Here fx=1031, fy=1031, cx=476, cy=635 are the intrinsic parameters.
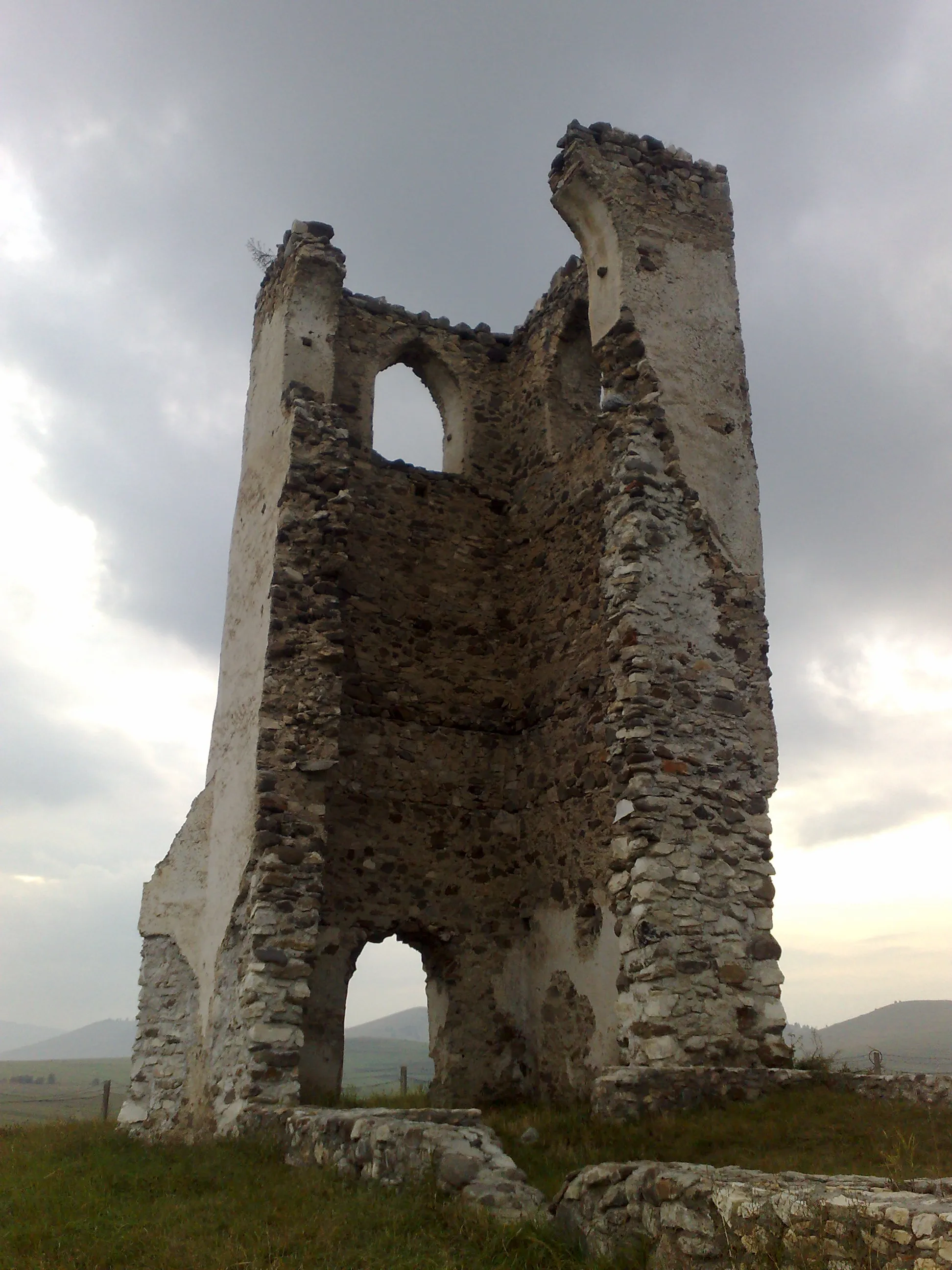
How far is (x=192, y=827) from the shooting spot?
10.6 meters

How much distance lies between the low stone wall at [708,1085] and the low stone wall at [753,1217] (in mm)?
2209

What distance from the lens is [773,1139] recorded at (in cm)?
641

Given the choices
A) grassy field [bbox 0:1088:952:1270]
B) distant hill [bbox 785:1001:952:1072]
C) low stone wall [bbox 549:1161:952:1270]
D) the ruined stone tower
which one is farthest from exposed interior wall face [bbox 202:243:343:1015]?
distant hill [bbox 785:1001:952:1072]

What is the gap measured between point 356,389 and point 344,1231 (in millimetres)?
9248

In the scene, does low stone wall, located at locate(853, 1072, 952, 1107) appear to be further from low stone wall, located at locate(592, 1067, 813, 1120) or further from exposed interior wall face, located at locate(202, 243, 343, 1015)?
exposed interior wall face, located at locate(202, 243, 343, 1015)

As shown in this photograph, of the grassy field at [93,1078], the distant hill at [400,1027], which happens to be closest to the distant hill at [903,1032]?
the grassy field at [93,1078]

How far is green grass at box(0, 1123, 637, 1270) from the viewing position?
4809 millimetres

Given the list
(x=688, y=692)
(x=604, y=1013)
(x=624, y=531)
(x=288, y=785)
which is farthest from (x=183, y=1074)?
(x=624, y=531)

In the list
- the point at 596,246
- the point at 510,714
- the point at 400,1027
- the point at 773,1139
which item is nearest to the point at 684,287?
the point at 596,246

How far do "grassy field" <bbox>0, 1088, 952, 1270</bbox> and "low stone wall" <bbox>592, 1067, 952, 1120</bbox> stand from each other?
0.19 m

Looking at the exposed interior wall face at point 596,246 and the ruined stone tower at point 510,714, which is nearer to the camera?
the ruined stone tower at point 510,714

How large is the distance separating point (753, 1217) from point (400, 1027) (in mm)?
173100

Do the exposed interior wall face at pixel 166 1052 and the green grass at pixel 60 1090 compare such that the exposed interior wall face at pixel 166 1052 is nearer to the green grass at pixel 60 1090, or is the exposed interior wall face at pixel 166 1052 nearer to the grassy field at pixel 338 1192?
the grassy field at pixel 338 1192

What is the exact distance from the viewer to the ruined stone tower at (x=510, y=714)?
27.9 ft
